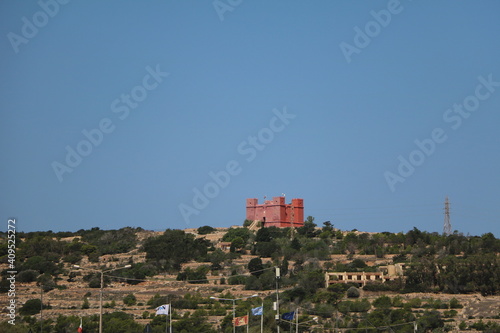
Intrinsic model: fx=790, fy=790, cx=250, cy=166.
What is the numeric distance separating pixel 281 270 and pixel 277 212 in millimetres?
34784

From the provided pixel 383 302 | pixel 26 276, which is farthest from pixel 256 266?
pixel 26 276

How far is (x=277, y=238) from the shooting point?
10931 centimetres

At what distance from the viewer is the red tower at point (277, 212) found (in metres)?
121

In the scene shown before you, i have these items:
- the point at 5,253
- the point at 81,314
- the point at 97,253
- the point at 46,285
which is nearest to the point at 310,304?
the point at 81,314

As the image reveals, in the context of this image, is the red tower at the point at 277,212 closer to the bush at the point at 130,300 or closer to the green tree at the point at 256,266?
the green tree at the point at 256,266

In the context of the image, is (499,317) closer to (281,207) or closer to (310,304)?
(310,304)

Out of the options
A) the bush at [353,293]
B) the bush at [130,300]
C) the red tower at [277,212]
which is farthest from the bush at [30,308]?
the red tower at [277,212]

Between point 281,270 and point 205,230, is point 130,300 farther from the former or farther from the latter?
point 205,230

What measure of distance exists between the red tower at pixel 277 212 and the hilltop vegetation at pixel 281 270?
6.74 ft

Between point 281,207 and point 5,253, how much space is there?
41.1 m

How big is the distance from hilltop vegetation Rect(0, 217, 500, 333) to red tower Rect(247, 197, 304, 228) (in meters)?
2.05

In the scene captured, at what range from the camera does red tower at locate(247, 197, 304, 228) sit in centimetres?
12119

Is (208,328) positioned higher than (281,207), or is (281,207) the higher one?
(281,207)

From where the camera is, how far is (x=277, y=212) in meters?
121
